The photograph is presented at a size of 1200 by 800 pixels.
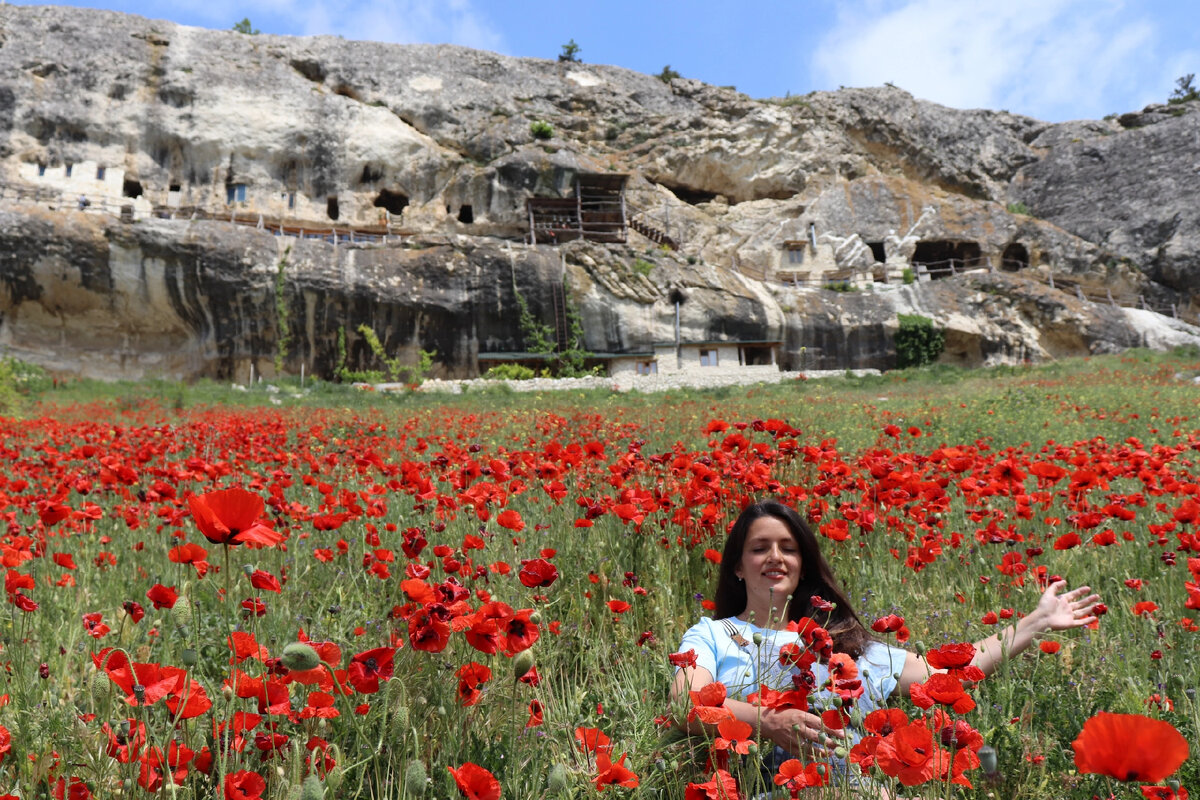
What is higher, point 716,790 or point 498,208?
point 498,208

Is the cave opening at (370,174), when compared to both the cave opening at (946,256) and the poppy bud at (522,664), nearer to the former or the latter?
the cave opening at (946,256)

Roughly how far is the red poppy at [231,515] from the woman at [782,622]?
116 centimetres

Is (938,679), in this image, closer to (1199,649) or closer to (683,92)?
(1199,649)

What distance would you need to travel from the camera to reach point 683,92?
44469 millimetres

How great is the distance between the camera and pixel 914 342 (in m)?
30.7

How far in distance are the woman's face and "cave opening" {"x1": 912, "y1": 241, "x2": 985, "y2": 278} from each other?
127 ft

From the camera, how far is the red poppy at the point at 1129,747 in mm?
753

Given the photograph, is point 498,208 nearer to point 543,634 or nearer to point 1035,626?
point 543,634

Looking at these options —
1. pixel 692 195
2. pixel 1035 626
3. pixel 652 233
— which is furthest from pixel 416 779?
pixel 692 195

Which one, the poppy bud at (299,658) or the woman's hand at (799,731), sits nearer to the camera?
the poppy bud at (299,658)

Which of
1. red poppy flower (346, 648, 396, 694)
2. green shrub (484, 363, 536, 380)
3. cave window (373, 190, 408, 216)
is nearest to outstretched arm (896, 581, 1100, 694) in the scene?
red poppy flower (346, 648, 396, 694)

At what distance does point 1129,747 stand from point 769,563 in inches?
69.9

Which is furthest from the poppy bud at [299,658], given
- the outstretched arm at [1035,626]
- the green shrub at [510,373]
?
the green shrub at [510,373]

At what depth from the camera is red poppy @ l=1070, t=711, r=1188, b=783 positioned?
0.75 m
